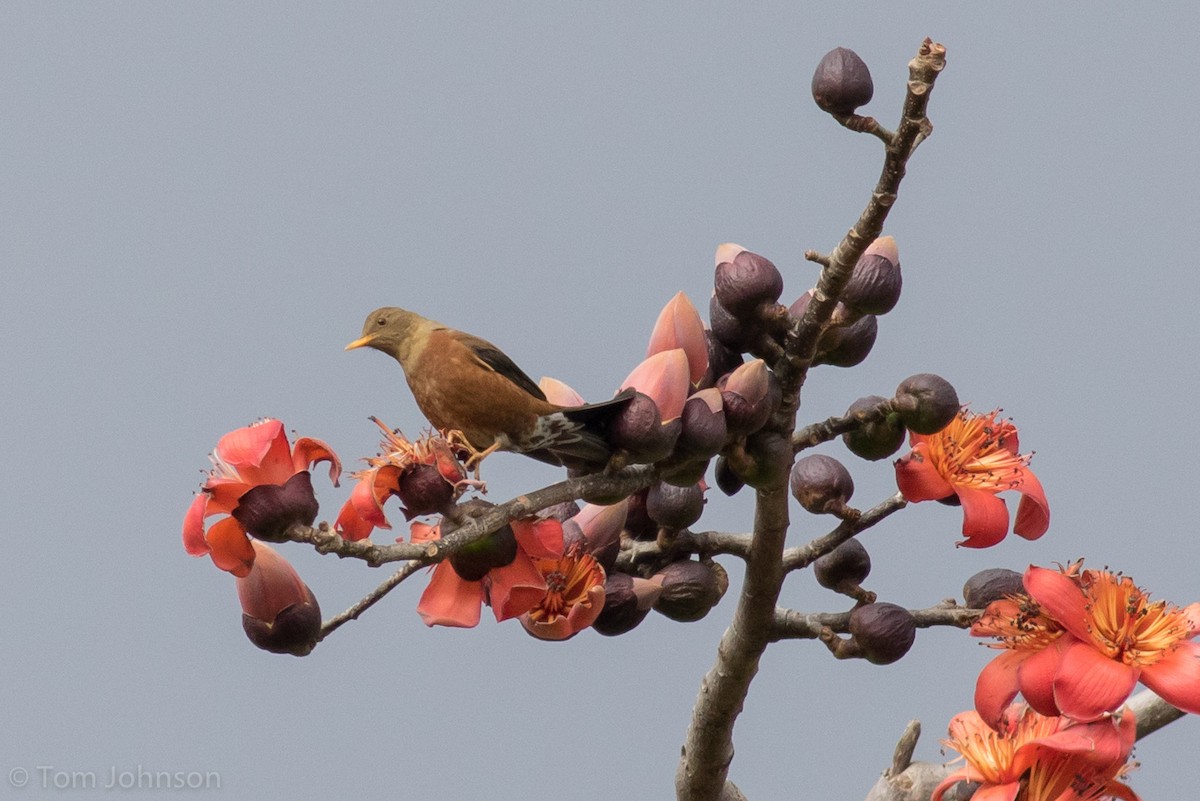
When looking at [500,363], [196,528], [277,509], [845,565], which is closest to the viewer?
[277,509]

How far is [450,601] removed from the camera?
2.19 metres

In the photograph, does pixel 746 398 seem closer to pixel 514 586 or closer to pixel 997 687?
pixel 514 586

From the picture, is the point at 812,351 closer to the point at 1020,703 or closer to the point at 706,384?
the point at 706,384

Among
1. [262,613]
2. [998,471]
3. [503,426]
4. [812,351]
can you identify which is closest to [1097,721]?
[998,471]

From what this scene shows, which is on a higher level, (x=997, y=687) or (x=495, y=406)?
(x=495, y=406)

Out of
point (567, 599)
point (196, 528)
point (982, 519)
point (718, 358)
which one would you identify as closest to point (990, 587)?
point (982, 519)

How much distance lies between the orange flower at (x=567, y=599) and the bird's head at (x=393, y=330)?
40 centimetres

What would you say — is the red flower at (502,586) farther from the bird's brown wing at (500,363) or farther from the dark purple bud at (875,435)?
the dark purple bud at (875,435)

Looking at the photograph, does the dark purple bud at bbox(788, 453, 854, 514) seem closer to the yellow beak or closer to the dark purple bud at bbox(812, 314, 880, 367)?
the dark purple bud at bbox(812, 314, 880, 367)

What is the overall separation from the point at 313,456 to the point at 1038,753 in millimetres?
1095

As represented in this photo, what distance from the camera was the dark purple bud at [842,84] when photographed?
2207 mm

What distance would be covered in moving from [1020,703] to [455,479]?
103 cm

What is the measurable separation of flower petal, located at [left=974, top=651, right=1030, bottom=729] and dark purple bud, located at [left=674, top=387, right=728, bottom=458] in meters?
0.53

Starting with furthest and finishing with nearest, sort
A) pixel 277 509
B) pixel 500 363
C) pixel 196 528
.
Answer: pixel 500 363 → pixel 196 528 → pixel 277 509
